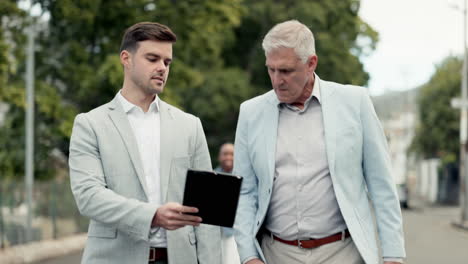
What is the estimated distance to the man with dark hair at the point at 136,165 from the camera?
13.1 ft

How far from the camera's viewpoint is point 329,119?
4.27m

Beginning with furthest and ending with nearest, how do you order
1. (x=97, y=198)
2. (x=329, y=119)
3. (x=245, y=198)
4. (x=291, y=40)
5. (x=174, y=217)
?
(x=245, y=198) → (x=329, y=119) → (x=291, y=40) → (x=97, y=198) → (x=174, y=217)


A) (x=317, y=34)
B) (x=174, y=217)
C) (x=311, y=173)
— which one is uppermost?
(x=317, y=34)

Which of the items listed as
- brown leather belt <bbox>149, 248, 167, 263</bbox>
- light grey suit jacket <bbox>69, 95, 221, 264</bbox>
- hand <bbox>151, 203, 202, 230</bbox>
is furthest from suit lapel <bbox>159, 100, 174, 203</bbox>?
hand <bbox>151, 203, 202, 230</bbox>

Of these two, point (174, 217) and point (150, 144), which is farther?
point (150, 144)

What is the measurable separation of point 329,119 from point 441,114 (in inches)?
1959

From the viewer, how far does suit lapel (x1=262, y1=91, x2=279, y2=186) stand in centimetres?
422

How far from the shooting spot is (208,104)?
3222 cm

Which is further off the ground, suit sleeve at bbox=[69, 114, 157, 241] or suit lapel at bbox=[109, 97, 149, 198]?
suit lapel at bbox=[109, 97, 149, 198]

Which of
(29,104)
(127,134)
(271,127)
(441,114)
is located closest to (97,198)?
(127,134)

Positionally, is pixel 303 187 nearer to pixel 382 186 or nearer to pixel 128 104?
pixel 382 186

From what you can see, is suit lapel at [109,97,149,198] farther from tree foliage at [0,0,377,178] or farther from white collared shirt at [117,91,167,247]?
tree foliage at [0,0,377,178]

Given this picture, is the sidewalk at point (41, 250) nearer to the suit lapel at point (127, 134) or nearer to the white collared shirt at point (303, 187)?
the suit lapel at point (127, 134)

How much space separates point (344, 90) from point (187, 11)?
759 inches
